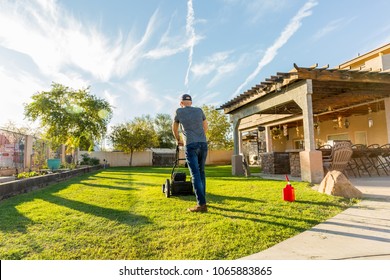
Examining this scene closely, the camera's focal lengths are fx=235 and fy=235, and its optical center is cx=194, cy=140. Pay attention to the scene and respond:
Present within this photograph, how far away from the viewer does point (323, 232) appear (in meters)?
2.52

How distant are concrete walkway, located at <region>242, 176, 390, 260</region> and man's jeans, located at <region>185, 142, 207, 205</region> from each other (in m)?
1.48

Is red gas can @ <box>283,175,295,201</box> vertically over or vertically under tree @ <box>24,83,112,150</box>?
under

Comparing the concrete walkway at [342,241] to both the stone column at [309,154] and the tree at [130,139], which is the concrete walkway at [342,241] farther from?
the tree at [130,139]

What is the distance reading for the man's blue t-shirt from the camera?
373 centimetres

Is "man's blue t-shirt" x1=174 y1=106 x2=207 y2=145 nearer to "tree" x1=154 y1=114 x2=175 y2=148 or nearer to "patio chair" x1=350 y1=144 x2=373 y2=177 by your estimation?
"patio chair" x1=350 y1=144 x2=373 y2=177

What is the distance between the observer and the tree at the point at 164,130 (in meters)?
41.6

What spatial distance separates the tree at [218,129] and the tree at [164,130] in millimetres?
12637

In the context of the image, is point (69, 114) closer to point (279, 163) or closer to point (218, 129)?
point (279, 163)

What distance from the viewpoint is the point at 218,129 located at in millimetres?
30109

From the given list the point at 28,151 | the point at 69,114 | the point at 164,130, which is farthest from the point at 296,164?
the point at 164,130

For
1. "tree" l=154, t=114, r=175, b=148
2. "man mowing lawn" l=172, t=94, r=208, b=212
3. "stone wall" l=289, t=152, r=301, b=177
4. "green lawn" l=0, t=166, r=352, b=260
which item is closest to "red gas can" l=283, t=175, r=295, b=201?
"green lawn" l=0, t=166, r=352, b=260

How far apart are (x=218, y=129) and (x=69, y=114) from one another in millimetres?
17262

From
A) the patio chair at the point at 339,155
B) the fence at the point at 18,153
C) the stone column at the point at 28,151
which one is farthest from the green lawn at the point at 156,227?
the stone column at the point at 28,151
